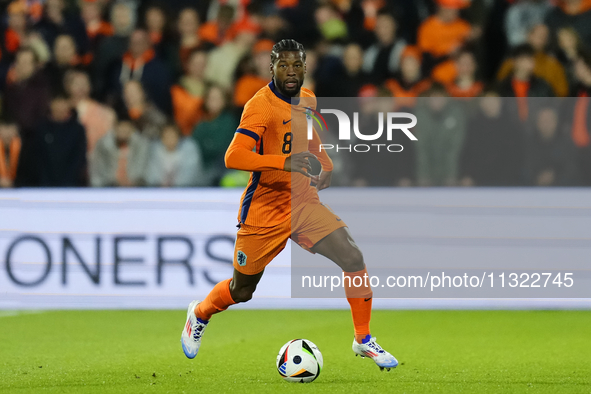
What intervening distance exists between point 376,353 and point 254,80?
4.48m

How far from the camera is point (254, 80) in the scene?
899cm

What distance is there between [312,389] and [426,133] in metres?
3.60

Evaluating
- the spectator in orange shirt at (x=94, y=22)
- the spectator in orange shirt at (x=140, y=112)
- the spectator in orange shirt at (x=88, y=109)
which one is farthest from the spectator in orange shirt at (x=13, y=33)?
the spectator in orange shirt at (x=140, y=112)

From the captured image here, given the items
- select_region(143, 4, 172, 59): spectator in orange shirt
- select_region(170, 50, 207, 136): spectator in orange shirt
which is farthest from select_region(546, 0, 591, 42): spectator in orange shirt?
select_region(143, 4, 172, 59): spectator in orange shirt

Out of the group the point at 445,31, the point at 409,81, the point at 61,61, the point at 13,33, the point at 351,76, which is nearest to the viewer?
the point at 409,81

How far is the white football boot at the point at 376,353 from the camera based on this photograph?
517 centimetres

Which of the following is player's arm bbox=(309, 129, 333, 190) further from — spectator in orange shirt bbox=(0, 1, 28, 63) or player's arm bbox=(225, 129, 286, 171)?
spectator in orange shirt bbox=(0, 1, 28, 63)

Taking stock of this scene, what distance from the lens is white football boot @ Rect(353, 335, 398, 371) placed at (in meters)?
5.17

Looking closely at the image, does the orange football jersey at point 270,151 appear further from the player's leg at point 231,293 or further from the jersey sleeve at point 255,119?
the player's leg at point 231,293

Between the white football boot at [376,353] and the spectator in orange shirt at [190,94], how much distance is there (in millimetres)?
4295

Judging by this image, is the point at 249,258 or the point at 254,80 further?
the point at 254,80

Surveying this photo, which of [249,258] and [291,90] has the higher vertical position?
[291,90]

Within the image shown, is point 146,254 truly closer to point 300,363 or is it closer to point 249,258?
point 249,258

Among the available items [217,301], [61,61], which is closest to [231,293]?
[217,301]
